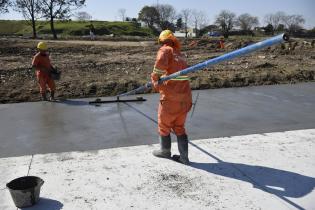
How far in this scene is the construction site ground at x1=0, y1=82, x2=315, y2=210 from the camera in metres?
4.12

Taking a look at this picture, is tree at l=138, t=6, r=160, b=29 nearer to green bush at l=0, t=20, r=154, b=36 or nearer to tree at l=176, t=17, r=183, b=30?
green bush at l=0, t=20, r=154, b=36

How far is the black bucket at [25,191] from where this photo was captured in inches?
151

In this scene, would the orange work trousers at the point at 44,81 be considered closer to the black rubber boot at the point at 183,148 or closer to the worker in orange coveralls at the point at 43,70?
the worker in orange coveralls at the point at 43,70

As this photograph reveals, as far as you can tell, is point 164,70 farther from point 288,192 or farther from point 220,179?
point 288,192

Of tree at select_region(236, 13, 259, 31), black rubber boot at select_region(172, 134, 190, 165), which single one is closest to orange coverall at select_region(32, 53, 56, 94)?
black rubber boot at select_region(172, 134, 190, 165)

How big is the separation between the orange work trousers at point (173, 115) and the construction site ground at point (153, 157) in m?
0.46

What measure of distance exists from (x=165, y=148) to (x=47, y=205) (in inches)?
66.5

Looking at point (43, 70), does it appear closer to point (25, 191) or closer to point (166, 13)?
point (25, 191)

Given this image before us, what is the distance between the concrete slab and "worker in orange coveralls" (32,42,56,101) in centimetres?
389

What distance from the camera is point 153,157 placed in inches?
206

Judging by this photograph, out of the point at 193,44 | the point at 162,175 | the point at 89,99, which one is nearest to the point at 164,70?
the point at 162,175

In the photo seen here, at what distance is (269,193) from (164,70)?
71.0 inches

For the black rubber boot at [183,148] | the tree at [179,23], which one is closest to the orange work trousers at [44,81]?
the black rubber boot at [183,148]

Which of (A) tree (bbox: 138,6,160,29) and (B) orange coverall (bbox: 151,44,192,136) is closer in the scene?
(B) orange coverall (bbox: 151,44,192,136)
